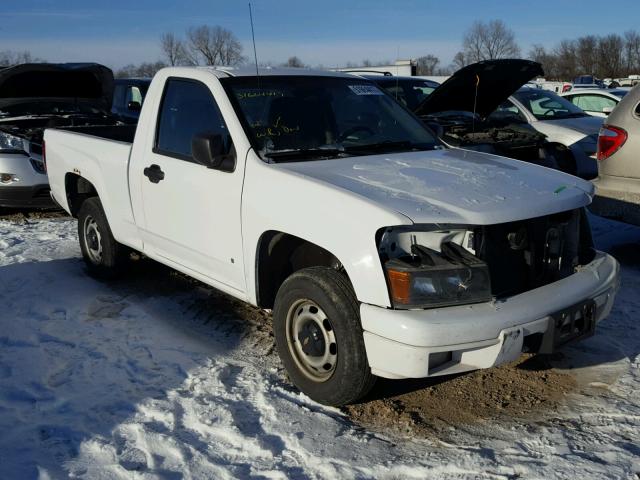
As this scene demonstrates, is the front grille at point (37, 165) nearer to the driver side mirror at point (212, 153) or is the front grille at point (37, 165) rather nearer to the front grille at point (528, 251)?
the driver side mirror at point (212, 153)

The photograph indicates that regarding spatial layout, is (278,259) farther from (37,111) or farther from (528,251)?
(37,111)

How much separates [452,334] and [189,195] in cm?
209

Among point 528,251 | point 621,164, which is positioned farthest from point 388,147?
point 621,164

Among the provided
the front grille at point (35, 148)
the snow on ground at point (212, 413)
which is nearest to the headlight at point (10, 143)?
the front grille at point (35, 148)

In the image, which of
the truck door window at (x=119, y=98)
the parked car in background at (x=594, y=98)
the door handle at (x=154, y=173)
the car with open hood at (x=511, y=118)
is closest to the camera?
the door handle at (x=154, y=173)

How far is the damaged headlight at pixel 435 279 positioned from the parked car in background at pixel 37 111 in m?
5.65

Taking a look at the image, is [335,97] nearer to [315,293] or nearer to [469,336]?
[315,293]

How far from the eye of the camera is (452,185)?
12.1ft

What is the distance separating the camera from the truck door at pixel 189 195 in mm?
4168

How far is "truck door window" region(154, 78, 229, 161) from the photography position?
4.50 meters

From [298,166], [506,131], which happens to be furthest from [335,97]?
[506,131]

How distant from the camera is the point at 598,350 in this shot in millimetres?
4418

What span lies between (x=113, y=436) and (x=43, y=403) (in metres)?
0.60

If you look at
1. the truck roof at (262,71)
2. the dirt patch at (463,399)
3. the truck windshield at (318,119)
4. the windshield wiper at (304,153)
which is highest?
the truck roof at (262,71)
